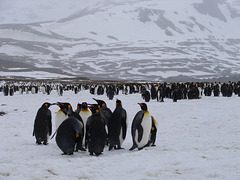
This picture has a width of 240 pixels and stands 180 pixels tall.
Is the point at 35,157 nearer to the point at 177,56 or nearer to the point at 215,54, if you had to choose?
the point at 177,56

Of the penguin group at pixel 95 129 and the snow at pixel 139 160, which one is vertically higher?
the penguin group at pixel 95 129

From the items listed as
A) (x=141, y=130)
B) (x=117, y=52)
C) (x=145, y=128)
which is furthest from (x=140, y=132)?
(x=117, y=52)

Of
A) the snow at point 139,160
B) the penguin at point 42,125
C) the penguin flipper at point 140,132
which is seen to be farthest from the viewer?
the penguin at point 42,125

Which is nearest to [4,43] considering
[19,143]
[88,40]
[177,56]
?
[88,40]

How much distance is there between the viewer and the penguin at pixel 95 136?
520 cm

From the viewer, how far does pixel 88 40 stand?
6467 inches

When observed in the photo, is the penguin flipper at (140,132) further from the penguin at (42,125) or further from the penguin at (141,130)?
the penguin at (42,125)

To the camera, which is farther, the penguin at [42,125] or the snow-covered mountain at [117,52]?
the snow-covered mountain at [117,52]

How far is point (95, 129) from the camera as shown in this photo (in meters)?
5.29

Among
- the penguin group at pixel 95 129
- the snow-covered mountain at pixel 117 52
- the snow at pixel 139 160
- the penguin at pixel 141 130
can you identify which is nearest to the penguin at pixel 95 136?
the penguin group at pixel 95 129

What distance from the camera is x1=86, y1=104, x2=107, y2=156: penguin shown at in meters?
5.20

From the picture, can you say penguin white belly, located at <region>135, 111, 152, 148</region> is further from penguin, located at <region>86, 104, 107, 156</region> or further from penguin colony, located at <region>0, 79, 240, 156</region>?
penguin, located at <region>86, 104, 107, 156</region>

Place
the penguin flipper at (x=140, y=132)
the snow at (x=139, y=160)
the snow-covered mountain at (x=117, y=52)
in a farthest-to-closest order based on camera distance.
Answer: the snow-covered mountain at (x=117, y=52) → the penguin flipper at (x=140, y=132) → the snow at (x=139, y=160)

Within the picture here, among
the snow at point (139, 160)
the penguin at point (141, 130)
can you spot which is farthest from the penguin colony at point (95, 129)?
the snow at point (139, 160)
